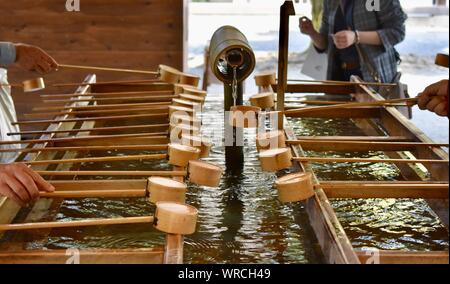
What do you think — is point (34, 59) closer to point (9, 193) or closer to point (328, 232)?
point (9, 193)

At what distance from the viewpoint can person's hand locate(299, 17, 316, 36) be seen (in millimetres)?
6270

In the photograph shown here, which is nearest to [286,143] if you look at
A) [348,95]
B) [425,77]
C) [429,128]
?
[348,95]

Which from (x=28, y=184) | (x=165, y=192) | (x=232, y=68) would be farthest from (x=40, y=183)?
(x=232, y=68)

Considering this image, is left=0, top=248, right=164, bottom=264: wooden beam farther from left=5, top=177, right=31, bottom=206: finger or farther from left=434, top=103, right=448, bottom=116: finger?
left=434, top=103, right=448, bottom=116: finger

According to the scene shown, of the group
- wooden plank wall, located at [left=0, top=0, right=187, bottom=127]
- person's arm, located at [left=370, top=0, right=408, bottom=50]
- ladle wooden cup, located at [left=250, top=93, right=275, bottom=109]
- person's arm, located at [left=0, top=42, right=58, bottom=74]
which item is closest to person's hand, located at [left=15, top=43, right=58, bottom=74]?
person's arm, located at [left=0, top=42, right=58, bottom=74]

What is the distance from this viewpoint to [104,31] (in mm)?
8195

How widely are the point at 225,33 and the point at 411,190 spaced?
121 centimetres

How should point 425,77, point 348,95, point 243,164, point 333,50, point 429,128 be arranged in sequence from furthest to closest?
1. point 425,77
2. point 429,128
3. point 333,50
4. point 348,95
5. point 243,164

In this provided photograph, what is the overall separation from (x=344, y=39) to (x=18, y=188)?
4.06m

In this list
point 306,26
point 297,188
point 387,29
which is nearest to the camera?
point 297,188

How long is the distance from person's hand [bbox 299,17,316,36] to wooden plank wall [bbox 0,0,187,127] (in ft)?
7.30
